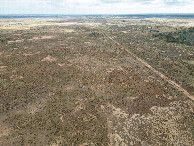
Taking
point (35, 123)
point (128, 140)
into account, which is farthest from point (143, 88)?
point (35, 123)

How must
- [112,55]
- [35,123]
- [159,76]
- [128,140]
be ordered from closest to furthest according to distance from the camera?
[128,140] → [35,123] → [159,76] → [112,55]

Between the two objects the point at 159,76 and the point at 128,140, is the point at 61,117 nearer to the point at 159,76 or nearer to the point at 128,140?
the point at 128,140

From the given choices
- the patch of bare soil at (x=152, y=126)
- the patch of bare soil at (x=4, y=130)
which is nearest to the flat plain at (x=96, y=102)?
the patch of bare soil at (x=152, y=126)

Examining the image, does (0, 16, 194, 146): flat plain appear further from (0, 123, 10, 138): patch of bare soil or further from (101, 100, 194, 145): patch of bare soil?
(0, 123, 10, 138): patch of bare soil

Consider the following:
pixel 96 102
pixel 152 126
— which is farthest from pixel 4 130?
pixel 152 126

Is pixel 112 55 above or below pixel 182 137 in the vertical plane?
above

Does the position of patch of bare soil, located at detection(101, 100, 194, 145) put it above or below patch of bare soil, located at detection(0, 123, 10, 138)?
below

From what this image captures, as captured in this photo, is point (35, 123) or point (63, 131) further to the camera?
point (35, 123)

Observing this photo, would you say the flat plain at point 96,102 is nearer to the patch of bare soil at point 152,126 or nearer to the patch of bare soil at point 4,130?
the patch of bare soil at point 152,126

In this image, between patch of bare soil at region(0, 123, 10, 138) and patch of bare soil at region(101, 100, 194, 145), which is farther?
patch of bare soil at region(0, 123, 10, 138)

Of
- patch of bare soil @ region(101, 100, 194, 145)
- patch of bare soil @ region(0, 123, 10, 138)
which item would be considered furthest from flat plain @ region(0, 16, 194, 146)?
patch of bare soil @ region(0, 123, 10, 138)

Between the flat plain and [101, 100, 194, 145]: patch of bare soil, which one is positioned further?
the flat plain
